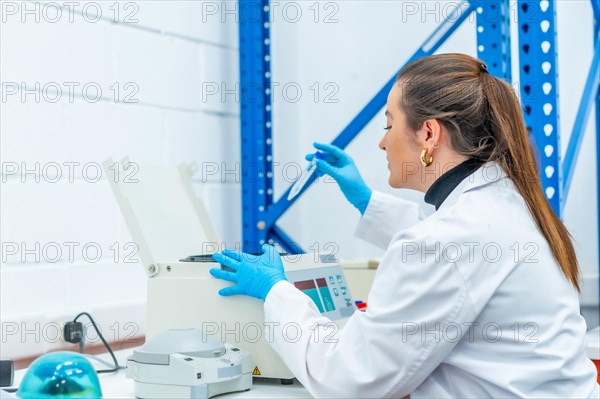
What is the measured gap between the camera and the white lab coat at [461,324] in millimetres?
988

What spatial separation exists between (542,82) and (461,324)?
76 cm

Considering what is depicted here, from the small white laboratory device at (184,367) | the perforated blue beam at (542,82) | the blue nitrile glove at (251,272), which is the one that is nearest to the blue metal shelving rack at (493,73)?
the perforated blue beam at (542,82)

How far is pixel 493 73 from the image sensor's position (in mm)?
1664

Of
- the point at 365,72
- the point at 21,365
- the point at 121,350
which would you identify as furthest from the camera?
the point at 365,72

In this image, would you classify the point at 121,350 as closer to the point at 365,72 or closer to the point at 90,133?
the point at 90,133

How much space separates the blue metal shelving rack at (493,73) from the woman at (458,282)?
1.34 feet

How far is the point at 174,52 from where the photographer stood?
6.42ft

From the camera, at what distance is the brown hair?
1144 millimetres

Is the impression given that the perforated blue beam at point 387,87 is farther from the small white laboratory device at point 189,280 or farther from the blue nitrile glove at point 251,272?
the blue nitrile glove at point 251,272

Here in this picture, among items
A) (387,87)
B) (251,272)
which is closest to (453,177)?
(251,272)

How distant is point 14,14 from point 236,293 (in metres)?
0.82

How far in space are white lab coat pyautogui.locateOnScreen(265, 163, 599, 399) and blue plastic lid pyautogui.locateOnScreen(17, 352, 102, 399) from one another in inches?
11.6

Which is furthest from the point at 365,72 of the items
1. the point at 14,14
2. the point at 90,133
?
the point at 14,14

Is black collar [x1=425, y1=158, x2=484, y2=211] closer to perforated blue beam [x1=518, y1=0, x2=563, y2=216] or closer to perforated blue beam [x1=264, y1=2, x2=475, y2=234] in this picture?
perforated blue beam [x1=518, y1=0, x2=563, y2=216]
